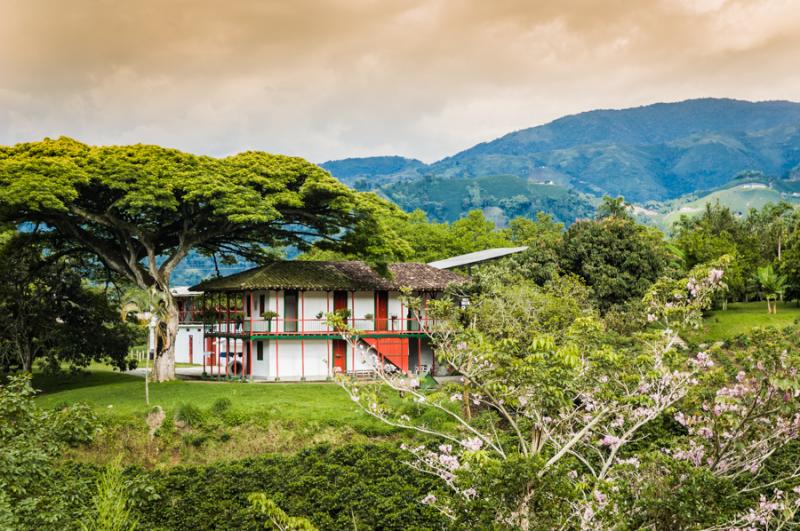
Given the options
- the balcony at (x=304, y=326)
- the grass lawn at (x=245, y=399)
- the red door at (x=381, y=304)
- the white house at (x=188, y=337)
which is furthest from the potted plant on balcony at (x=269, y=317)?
the white house at (x=188, y=337)

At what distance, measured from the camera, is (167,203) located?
31281 millimetres

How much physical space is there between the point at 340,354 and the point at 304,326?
2.47 m

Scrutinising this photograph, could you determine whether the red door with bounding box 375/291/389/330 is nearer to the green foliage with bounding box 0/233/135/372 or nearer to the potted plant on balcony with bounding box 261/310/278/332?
the potted plant on balcony with bounding box 261/310/278/332

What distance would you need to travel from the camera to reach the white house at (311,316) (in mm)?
36281

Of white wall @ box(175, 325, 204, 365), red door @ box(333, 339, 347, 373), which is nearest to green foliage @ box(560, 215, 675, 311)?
red door @ box(333, 339, 347, 373)

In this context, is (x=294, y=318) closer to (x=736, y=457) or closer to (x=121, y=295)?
(x=121, y=295)

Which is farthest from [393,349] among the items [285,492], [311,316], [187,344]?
[187,344]

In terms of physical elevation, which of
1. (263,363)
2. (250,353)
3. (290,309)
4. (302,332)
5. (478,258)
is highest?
(478,258)

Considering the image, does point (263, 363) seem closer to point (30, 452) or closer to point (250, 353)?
point (250, 353)

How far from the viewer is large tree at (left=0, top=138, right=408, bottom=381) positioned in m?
30.5

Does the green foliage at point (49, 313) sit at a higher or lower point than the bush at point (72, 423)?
higher

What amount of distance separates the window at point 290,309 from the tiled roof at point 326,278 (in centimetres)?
84

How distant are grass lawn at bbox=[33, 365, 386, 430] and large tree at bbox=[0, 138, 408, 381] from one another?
106 inches

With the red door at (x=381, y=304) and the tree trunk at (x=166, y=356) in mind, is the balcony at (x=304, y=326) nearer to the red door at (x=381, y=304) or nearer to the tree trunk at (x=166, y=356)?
the red door at (x=381, y=304)
